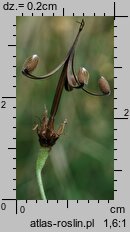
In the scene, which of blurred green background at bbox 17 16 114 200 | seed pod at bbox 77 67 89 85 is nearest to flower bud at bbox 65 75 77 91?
seed pod at bbox 77 67 89 85

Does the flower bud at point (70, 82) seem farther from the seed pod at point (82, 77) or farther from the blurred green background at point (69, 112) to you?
the blurred green background at point (69, 112)

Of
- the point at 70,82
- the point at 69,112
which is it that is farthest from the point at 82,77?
the point at 69,112

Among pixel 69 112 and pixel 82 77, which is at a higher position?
pixel 82 77

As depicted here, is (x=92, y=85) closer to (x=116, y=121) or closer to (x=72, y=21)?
(x=72, y=21)

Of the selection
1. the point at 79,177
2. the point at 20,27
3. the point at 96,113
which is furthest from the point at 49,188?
the point at 20,27

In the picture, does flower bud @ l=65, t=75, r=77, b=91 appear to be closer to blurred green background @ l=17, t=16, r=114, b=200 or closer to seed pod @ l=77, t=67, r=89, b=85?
seed pod @ l=77, t=67, r=89, b=85

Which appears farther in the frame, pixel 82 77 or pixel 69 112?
pixel 69 112

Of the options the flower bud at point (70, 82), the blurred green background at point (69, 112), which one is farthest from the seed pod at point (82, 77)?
the blurred green background at point (69, 112)

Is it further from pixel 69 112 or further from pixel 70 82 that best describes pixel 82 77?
pixel 69 112
